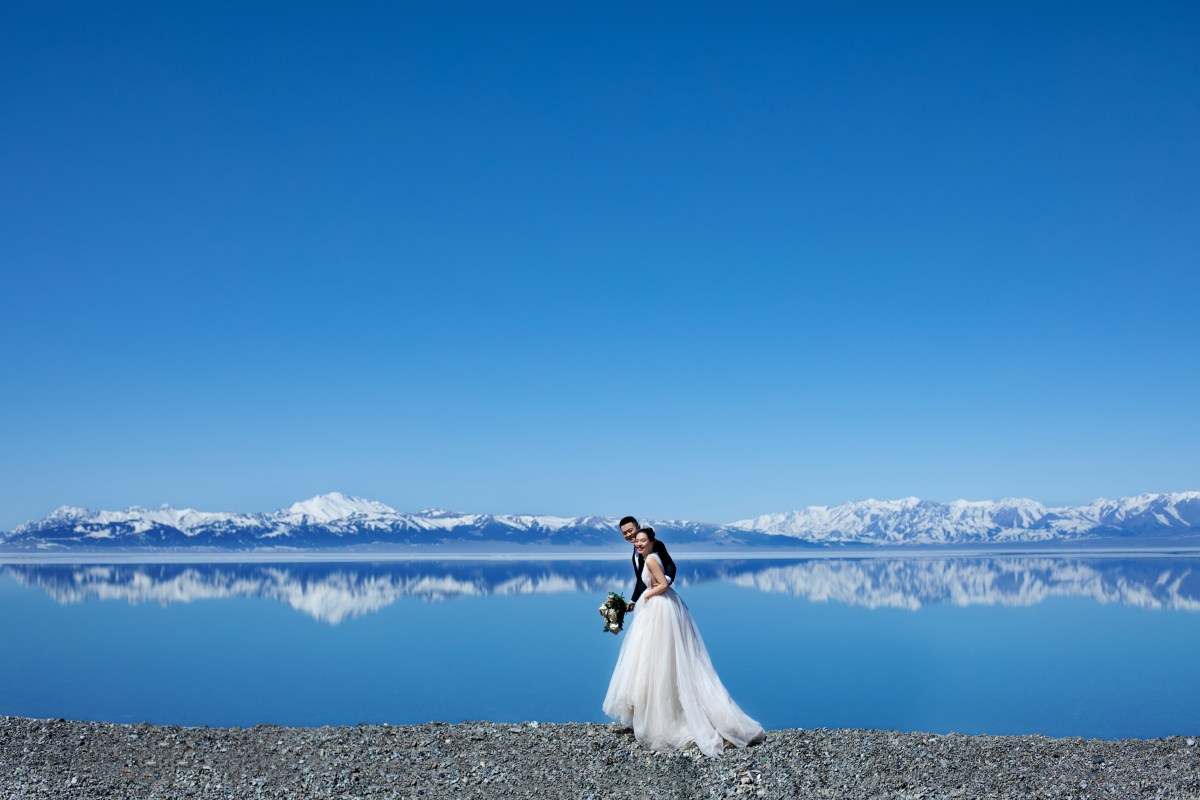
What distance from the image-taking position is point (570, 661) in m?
23.2

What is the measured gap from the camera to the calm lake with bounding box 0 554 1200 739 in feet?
56.6

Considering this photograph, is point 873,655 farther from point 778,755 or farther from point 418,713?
point 778,755

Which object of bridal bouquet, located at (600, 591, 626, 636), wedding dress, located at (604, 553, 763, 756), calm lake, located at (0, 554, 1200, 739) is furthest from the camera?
calm lake, located at (0, 554, 1200, 739)

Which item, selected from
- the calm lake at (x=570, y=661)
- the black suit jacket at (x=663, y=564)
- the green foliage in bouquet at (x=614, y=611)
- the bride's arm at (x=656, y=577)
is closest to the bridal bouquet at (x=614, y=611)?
the green foliage in bouquet at (x=614, y=611)

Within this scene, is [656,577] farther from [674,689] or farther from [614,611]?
[674,689]

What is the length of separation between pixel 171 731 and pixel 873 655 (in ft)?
61.0

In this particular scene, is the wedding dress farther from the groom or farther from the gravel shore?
the gravel shore

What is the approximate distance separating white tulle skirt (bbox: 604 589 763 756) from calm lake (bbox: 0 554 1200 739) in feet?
18.3

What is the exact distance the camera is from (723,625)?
32.7 meters

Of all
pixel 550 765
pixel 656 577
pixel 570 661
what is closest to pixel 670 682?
pixel 656 577

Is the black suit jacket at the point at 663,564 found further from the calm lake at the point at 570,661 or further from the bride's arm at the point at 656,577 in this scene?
the calm lake at the point at 570,661

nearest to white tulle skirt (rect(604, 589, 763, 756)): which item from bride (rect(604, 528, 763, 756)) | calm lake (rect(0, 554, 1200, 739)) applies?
bride (rect(604, 528, 763, 756))

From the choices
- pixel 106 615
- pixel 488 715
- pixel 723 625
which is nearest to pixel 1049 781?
pixel 488 715

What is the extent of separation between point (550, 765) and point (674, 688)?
1556 mm
